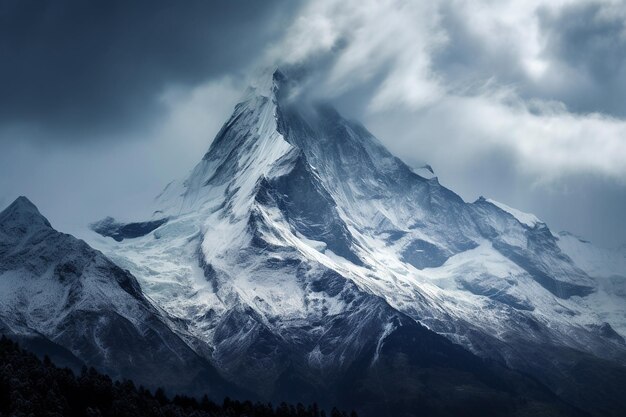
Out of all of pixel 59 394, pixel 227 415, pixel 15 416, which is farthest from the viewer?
pixel 227 415

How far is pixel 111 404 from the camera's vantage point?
188875 mm

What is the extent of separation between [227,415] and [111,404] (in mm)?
27199

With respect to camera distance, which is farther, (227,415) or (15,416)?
(227,415)

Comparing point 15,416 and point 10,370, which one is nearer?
point 15,416

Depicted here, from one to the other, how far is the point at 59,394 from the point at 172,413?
24.7 m

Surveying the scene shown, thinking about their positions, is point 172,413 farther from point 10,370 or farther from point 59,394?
point 10,370

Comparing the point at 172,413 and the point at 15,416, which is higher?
the point at 172,413

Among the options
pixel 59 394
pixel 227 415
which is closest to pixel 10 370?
pixel 59 394

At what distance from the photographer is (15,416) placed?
523 ft

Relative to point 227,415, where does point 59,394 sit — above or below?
below

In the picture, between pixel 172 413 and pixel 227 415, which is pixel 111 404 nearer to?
pixel 172 413

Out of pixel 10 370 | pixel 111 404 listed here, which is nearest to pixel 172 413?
pixel 111 404

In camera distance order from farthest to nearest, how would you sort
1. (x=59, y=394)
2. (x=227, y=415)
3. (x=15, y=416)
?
1. (x=227, y=415)
2. (x=59, y=394)
3. (x=15, y=416)

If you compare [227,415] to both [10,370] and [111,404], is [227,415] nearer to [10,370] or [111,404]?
[111,404]
